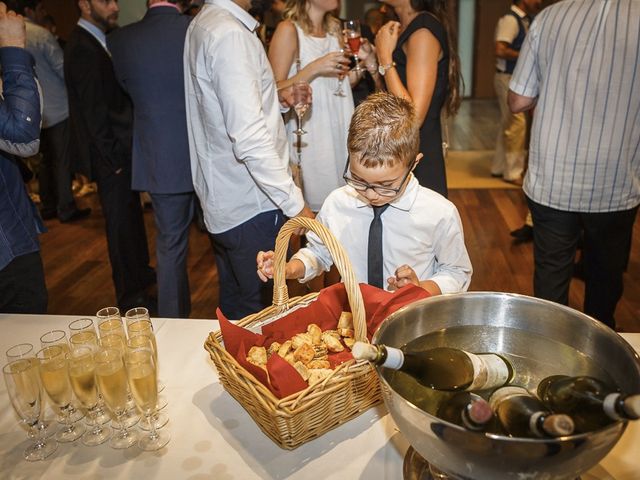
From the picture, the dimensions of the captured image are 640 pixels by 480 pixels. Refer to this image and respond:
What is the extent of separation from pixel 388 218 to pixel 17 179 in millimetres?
1229

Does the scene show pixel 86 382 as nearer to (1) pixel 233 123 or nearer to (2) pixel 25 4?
(1) pixel 233 123

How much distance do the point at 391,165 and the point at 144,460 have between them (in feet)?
2.76

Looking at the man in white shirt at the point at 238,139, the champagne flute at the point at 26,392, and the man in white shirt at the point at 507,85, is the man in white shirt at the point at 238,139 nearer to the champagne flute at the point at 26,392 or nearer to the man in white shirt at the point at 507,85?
the champagne flute at the point at 26,392

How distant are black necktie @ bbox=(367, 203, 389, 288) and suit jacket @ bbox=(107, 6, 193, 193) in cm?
134

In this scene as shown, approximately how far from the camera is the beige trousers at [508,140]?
16.8 feet

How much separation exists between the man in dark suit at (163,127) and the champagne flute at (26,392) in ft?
5.32

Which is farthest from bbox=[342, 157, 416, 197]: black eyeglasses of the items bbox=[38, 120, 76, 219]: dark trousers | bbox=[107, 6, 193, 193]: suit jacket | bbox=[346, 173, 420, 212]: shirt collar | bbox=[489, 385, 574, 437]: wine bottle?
bbox=[38, 120, 76, 219]: dark trousers

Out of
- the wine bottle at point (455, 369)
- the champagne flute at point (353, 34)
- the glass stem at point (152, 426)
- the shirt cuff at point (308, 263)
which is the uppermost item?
the champagne flute at point (353, 34)

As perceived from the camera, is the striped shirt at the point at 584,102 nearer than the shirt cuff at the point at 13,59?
No

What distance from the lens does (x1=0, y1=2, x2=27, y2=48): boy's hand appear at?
1.71m

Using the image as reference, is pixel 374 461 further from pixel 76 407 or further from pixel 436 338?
pixel 76 407

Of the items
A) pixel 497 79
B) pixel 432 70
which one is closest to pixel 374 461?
pixel 432 70

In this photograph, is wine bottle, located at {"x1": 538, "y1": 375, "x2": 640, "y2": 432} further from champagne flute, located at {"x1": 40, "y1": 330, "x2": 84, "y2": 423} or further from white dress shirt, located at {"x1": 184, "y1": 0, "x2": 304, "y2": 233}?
white dress shirt, located at {"x1": 184, "y1": 0, "x2": 304, "y2": 233}

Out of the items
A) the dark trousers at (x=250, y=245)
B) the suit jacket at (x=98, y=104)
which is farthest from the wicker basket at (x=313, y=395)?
the suit jacket at (x=98, y=104)
